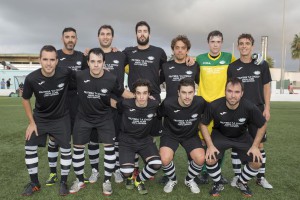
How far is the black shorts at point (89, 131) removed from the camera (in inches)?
177

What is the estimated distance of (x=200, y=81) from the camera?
5117mm

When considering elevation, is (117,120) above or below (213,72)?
below

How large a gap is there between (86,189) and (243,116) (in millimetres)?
2770

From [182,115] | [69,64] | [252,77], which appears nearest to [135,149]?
[182,115]

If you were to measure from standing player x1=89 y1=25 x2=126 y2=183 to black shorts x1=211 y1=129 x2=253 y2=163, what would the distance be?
70.4 inches

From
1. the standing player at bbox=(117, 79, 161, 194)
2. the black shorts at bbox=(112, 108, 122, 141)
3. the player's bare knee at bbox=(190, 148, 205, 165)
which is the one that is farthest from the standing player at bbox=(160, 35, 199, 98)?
the player's bare knee at bbox=(190, 148, 205, 165)

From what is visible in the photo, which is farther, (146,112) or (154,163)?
(146,112)

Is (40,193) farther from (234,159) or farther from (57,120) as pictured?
(234,159)

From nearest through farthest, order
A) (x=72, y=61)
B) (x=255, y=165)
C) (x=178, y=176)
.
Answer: (x=255, y=165) → (x=72, y=61) → (x=178, y=176)

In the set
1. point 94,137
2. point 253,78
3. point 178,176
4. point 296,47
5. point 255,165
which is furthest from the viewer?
point 296,47

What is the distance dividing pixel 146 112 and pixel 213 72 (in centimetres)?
139

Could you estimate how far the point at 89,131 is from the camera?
15.0ft

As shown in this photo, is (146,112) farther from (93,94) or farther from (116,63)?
(116,63)

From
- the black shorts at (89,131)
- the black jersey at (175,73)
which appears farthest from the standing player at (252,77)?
the black shorts at (89,131)
